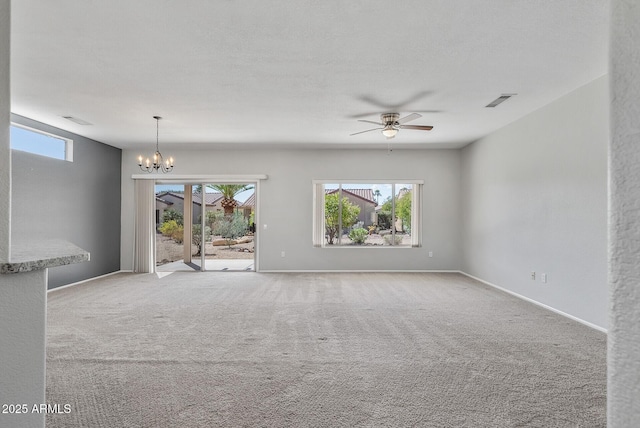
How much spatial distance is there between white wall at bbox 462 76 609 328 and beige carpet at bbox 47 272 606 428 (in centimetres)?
45

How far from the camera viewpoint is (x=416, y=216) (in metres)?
7.53

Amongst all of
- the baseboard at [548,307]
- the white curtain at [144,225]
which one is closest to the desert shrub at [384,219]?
the baseboard at [548,307]

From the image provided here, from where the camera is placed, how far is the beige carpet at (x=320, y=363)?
2.11 meters

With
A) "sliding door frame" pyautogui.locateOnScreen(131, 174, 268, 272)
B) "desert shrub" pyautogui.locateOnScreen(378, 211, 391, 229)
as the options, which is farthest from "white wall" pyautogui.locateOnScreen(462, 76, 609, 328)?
"sliding door frame" pyautogui.locateOnScreen(131, 174, 268, 272)

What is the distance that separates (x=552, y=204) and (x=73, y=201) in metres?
7.48

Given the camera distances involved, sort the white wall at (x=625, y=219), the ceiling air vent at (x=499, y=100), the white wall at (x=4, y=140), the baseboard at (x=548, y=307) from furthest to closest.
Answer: the ceiling air vent at (x=499, y=100)
the baseboard at (x=548, y=307)
the white wall at (x=4, y=140)
the white wall at (x=625, y=219)

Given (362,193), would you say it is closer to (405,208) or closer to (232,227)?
(405,208)

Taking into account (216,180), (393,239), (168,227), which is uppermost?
(216,180)

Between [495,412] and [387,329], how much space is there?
159 centimetres

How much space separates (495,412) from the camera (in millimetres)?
2119

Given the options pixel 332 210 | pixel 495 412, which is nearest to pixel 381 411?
pixel 495 412

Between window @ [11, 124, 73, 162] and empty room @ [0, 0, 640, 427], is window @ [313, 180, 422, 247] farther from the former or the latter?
window @ [11, 124, 73, 162]

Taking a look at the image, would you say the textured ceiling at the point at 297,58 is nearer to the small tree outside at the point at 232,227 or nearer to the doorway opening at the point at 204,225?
the doorway opening at the point at 204,225

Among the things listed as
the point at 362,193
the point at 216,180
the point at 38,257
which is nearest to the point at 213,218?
the point at 216,180
